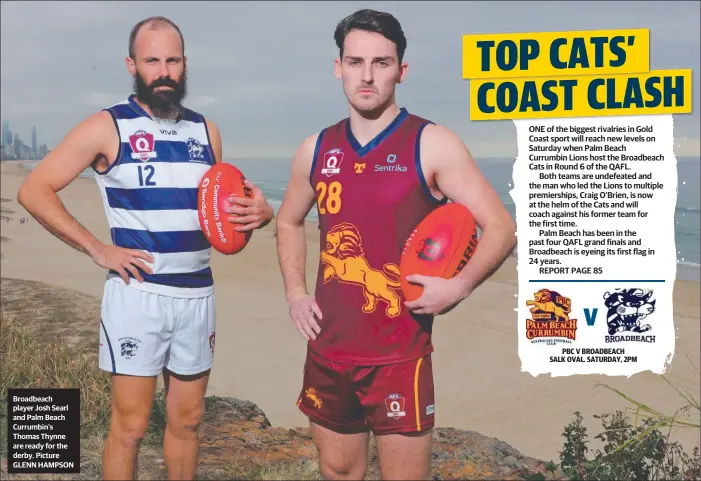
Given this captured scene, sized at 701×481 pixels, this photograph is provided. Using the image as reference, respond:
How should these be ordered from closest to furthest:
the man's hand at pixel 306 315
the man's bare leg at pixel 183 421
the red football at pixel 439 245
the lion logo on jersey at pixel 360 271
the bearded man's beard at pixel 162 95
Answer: the red football at pixel 439 245 < the lion logo on jersey at pixel 360 271 < the man's hand at pixel 306 315 < the bearded man's beard at pixel 162 95 < the man's bare leg at pixel 183 421

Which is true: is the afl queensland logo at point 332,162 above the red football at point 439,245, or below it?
above

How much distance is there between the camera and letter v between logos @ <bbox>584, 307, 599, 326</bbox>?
19.6ft

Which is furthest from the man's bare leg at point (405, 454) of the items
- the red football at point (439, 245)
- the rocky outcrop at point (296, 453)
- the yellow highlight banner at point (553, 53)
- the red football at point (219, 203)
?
the yellow highlight banner at point (553, 53)

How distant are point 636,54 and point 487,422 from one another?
466cm

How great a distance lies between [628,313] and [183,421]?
335cm

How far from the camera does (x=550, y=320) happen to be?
5957mm

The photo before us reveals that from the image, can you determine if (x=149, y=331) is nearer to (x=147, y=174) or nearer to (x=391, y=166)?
(x=147, y=174)

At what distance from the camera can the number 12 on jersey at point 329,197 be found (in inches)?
168

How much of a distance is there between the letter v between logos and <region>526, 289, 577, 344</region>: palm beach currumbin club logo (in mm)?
96

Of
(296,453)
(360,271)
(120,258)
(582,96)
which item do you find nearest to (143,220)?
(120,258)

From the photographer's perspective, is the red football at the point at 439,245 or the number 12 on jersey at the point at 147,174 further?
the number 12 on jersey at the point at 147,174

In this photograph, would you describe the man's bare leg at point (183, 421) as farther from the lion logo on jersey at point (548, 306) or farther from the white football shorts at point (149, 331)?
the lion logo on jersey at point (548, 306)

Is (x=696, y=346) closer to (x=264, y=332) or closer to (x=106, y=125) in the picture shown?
(x=264, y=332)

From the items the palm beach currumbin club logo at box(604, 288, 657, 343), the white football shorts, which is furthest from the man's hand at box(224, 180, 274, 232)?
the palm beach currumbin club logo at box(604, 288, 657, 343)
